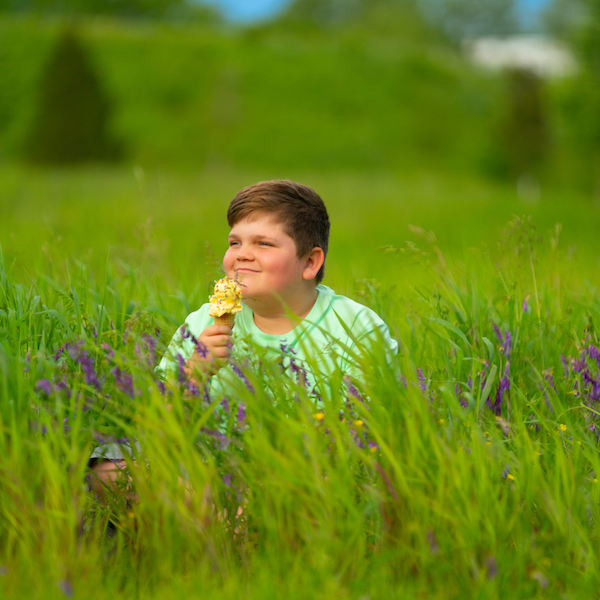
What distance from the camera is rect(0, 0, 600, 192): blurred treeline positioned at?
27.3 m

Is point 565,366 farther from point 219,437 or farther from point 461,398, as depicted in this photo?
point 219,437

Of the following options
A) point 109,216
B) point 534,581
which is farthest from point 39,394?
point 109,216

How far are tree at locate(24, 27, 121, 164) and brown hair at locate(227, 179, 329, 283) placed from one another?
26047 millimetres

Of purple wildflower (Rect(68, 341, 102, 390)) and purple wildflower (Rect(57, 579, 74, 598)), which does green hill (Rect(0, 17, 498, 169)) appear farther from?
purple wildflower (Rect(57, 579, 74, 598))

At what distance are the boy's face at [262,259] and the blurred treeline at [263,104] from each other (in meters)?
24.7

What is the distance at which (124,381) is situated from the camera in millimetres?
2047

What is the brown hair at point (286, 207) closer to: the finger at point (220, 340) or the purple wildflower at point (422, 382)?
the finger at point (220, 340)

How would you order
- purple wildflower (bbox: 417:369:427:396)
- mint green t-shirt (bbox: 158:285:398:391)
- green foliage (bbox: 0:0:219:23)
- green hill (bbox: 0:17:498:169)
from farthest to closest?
green foliage (bbox: 0:0:219:23) → green hill (bbox: 0:17:498:169) → mint green t-shirt (bbox: 158:285:398:391) → purple wildflower (bbox: 417:369:427:396)

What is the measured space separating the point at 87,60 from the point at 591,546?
2881cm

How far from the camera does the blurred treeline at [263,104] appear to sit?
27.3 metres

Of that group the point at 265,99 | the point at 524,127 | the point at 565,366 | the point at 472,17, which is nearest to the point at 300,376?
the point at 565,366

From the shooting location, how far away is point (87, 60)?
26.8m

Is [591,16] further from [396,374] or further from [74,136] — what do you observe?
[74,136]

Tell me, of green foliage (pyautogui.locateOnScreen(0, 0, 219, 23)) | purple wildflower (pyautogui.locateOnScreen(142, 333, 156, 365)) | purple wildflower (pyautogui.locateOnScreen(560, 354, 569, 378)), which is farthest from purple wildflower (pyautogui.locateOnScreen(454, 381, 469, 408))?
green foliage (pyautogui.locateOnScreen(0, 0, 219, 23))
